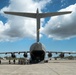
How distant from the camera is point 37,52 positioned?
42.9 metres

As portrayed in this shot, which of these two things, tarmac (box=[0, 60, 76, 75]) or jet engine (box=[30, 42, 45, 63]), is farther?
jet engine (box=[30, 42, 45, 63])

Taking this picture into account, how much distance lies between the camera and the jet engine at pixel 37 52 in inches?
1610

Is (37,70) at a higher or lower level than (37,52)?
lower

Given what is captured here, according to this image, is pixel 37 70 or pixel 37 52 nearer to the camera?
pixel 37 70

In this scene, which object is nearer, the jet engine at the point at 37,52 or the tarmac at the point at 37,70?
the tarmac at the point at 37,70

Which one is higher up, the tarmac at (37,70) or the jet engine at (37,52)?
the jet engine at (37,52)

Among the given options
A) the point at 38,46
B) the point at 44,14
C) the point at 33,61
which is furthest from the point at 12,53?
the point at 44,14

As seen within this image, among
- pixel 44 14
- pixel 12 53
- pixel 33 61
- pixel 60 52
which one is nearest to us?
pixel 44 14

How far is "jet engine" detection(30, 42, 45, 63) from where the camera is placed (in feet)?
134

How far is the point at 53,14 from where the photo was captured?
37.7 m

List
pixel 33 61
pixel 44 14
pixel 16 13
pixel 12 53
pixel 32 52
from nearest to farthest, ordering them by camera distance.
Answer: pixel 16 13
pixel 44 14
pixel 32 52
pixel 33 61
pixel 12 53

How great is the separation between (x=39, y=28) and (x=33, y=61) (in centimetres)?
849

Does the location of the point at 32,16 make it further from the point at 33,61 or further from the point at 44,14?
the point at 33,61

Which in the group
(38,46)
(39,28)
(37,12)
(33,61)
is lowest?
(33,61)
